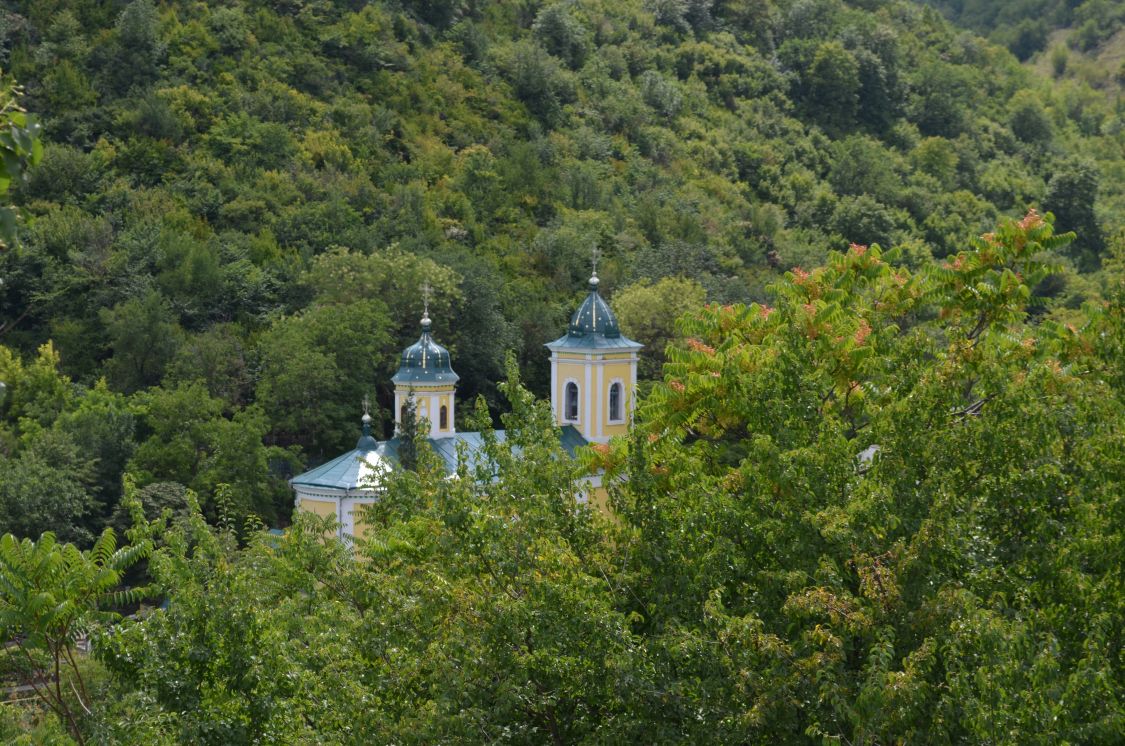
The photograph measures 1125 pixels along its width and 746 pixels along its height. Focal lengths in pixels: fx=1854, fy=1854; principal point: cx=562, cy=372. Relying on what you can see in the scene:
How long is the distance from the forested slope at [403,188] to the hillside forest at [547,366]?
17cm

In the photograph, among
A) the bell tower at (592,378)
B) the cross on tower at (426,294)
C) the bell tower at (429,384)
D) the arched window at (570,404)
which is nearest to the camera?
Result: the bell tower at (429,384)

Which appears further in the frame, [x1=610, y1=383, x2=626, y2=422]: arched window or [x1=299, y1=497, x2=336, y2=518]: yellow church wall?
[x1=610, y1=383, x2=626, y2=422]: arched window

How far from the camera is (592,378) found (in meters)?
43.7

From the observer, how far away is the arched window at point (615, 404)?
43906 millimetres

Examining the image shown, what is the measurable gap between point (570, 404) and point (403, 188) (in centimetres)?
1810

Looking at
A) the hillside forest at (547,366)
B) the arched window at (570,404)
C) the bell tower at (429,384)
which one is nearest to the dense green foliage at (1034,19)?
the hillside forest at (547,366)

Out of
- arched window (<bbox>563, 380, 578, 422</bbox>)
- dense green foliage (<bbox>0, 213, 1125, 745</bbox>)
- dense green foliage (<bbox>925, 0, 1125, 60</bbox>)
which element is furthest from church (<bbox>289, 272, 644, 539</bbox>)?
dense green foliage (<bbox>925, 0, 1125, 60</bbox>)

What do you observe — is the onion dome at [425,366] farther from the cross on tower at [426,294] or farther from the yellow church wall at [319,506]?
the yellow church wall at [319,506]

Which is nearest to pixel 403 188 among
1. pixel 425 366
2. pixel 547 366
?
pixel 547 366

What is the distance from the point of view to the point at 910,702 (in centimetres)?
1141

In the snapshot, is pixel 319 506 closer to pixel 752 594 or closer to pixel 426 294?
pixel 426 294

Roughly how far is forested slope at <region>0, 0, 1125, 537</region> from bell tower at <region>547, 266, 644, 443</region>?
599 centimetres

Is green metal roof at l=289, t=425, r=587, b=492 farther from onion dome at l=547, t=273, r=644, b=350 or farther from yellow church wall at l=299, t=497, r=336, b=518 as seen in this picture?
onion dome at l=547, t=273, r=644, b=350

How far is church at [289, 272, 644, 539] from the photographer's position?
40.5 m
